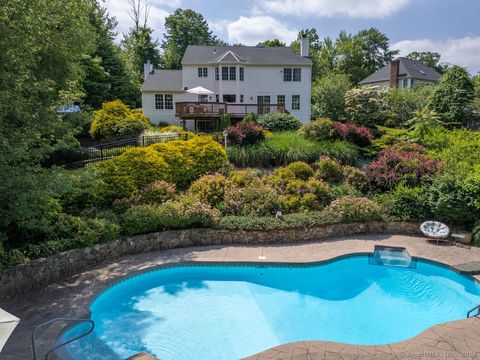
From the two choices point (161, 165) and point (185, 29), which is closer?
point (161, 165)

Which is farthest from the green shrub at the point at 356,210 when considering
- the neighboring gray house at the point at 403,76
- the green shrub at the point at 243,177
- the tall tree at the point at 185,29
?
the tall tree at the point at 185,29

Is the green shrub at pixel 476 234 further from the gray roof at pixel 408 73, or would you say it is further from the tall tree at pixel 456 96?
the gray roof at pixel 408 73

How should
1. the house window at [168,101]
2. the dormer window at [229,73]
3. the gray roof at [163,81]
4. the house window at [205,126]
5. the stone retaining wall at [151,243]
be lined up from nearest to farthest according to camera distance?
the stone retaining wall at [151,243]
the house window at [205,126]
the dormer window at [229,73]
the gray roof at [163,81]
the house window at [168,101]

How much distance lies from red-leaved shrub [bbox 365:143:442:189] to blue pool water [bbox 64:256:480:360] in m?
4.51

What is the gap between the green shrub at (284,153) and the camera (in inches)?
662

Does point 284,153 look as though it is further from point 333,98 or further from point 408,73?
point 408,73

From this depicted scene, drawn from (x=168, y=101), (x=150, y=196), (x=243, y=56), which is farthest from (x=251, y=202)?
(x=243, y=56)

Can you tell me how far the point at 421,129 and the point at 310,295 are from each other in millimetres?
14157

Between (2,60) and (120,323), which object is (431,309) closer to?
(120,323)

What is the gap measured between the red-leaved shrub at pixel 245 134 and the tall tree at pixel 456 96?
1301 cm

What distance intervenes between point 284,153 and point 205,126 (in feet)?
40.7

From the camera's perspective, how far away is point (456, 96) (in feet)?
73.3

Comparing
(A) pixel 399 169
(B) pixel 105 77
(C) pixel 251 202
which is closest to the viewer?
(C) pixel 251 202

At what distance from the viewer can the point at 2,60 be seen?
24.4ft
